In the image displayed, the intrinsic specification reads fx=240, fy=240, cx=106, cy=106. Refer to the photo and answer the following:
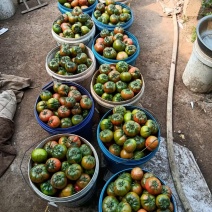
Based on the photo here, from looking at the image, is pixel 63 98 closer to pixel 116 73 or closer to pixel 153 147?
pixel 116 73

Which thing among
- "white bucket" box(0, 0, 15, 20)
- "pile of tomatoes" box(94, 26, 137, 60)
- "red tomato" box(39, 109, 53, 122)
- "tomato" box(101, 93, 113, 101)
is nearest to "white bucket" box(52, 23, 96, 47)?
"pile of tomatoes" box(94, 26, 137, 60)

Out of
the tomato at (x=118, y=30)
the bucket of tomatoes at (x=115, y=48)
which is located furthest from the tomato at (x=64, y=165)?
the tomato at (x=118, y=30)

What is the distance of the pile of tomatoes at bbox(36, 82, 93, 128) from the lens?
3.53 metres

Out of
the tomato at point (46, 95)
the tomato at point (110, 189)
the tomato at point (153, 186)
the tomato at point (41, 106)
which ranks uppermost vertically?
the tomato at point (46, 95)

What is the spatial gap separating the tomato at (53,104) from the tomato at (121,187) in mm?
1498

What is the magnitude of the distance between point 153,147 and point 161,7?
5.39 metres

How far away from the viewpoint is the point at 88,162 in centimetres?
302

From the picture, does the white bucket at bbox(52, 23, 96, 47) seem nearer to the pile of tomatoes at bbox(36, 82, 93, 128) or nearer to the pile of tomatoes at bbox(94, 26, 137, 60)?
the pile of tomatoes at bbox(94, 26, 137, 60)

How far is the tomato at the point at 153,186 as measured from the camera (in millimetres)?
2703

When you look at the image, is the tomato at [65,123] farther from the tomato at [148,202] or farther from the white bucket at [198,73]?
the white bucket at [198,73]

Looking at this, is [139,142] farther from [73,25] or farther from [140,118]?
[73,25]

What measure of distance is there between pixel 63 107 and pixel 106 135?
2.62 feet

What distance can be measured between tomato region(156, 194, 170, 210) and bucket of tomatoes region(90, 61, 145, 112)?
1.56 meters

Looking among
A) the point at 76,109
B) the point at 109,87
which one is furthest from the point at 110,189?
the point at 109,87
